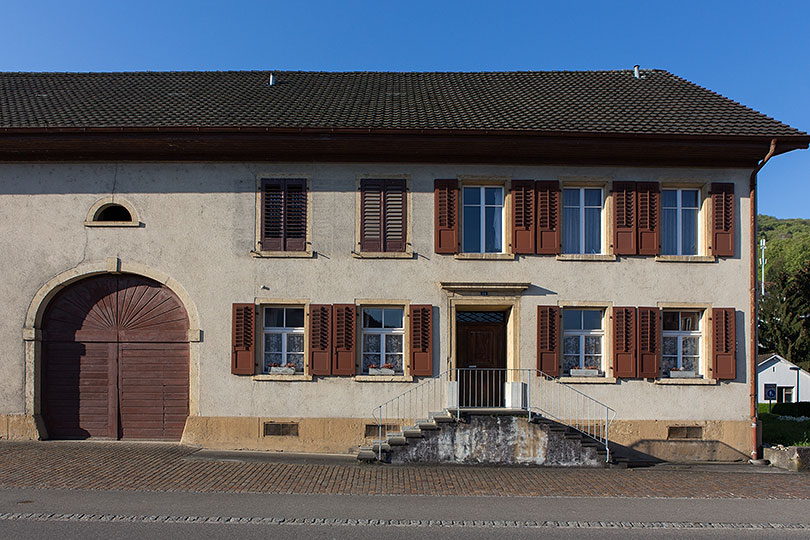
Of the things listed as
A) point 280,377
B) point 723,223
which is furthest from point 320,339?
point 723,223

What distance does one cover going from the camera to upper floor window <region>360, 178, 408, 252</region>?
536 inches

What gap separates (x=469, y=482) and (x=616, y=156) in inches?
292

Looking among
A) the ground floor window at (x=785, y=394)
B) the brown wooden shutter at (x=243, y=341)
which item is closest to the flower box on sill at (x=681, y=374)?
the brown wooden shutter at (x=243, y=341)

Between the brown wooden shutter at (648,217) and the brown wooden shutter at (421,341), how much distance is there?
466cm

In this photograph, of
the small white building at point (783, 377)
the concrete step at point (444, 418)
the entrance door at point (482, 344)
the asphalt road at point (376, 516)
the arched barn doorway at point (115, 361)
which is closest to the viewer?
the asphalt road at point (376, 516)

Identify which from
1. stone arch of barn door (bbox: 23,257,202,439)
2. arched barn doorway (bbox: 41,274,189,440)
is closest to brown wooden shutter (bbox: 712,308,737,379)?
stone arch of barn door (bbox: 23,257,202,439)

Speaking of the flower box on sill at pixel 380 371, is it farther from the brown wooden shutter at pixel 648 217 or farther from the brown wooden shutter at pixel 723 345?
the brown wooden shutter at pixel 723 345

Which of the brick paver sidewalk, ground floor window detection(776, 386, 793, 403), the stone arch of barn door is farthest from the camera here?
ground floor window detection(776, 386, 793, 403)

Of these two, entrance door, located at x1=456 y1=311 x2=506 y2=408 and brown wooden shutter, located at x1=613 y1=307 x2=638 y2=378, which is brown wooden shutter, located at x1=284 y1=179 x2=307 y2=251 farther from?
brown wooden shutter, located at x1=613 y1=307 x2=638 y2=378

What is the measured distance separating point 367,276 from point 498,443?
422 centimetres

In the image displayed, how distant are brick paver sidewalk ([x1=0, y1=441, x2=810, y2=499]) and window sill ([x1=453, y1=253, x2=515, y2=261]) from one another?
4.18 metres

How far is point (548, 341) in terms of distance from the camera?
13453 millimetres

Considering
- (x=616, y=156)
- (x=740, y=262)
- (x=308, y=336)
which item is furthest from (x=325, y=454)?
(x=740, y=262)

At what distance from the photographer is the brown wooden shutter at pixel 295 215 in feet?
44.7
